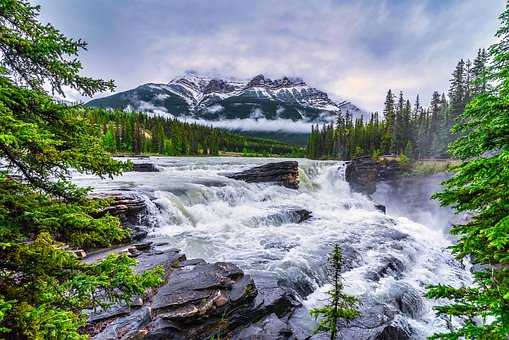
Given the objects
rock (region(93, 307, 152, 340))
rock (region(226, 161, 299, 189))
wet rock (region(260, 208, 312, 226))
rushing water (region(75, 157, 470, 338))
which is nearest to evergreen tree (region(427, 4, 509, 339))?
rock (region(93, 307, 152, 340))

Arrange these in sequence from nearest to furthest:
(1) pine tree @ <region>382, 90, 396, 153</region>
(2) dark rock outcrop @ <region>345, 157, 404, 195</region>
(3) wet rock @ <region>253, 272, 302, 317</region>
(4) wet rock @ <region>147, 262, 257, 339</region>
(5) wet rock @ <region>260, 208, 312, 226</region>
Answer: (4) wet rock @ <region>147, 262, 257, 339</region> → (3) wet rock @ <region>253, 272, 302, 317</region> → (5) wet rock @ <region>260, 208, 312, 226</region> → (2) dark rock outcrop @ <region>345, 157, 404, 195</region> → (1) pine tree @ <region>382, 90, 396, 153</region>

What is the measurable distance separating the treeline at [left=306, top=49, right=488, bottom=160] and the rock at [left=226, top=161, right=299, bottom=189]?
88.0 ft

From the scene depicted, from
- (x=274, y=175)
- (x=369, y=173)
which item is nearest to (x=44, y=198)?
(x=274, y=175)

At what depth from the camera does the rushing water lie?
16.1 m

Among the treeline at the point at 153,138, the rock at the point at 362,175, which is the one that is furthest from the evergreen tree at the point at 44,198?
the treeline at the point at 153,138

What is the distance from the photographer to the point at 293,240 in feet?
74.3

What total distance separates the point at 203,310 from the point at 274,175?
35987mm

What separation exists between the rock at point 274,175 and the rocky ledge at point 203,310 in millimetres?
31094

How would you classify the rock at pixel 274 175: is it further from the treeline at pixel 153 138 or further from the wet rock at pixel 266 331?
the treeline at pixel 153 138

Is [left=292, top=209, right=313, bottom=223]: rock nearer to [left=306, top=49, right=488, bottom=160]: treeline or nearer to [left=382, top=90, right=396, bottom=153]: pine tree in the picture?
[left=306, top=49, right=488, bottom=160]: treeline

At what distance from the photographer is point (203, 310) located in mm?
9977

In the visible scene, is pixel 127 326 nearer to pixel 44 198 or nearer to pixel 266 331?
pixel 266 331

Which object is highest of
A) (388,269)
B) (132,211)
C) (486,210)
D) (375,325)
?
(486,210)

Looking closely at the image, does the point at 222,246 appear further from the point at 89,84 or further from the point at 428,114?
the point at 428,114
